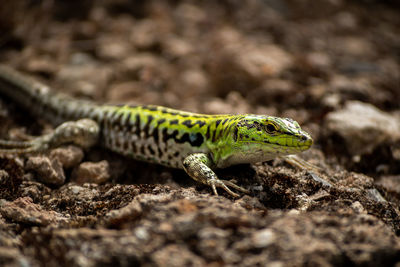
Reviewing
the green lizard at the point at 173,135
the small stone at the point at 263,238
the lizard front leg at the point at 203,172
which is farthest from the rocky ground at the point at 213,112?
the green lizard at the point at 173,135

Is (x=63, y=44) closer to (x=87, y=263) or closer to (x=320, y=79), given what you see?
(x=320, y=79)

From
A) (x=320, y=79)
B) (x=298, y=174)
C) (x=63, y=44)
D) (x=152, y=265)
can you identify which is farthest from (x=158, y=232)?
(x=63, y=44)

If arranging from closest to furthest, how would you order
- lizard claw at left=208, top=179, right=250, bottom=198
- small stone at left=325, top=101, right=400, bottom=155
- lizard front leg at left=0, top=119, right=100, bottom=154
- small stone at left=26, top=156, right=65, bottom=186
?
1. lizard claw at left=208, top=179, right=250, bottom=198
2. small stone at left=26, top=156, right=65, bottom=186
3. lizard front leg at left=0, top=119, right=100, bottom=154
4. small stone at left=325, top=101, right=400, bottom=155

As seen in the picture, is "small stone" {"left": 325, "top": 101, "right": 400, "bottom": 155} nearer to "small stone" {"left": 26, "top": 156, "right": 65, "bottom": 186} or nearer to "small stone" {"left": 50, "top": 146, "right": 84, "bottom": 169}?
"small stone" {"left": 50, "top": 146, "right": 84, "bottom": 169}

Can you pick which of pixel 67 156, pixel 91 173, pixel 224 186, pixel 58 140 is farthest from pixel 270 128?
pixel 58 140

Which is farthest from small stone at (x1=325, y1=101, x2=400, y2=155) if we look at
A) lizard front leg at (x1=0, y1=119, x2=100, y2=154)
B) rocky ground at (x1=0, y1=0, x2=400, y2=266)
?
lizard front leg at (x1=0, y1=119, x2=100, y2=154)

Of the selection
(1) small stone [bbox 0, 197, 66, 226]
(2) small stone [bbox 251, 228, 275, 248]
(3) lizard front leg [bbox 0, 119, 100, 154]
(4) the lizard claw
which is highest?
(3) lizard front leg [bbox 0, 119, 100, 154]

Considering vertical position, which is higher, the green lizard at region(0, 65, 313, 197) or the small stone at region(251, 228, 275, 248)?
the green lizard at region(0, 65, 313, 197)

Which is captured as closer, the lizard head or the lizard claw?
the lizard claw
